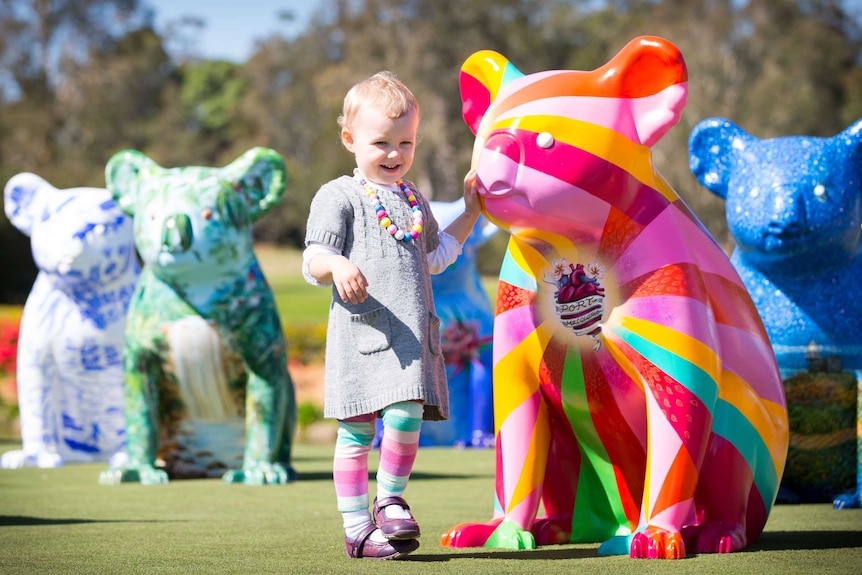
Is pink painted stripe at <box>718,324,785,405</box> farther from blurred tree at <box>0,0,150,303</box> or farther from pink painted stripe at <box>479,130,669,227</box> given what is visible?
blurred tree at <box>0,0,150,303</box>

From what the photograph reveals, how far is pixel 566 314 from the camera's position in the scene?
4.04 meters

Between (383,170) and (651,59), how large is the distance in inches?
38.6

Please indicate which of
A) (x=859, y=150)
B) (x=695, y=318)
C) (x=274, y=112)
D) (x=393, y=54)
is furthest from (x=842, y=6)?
(x=695, y=318)

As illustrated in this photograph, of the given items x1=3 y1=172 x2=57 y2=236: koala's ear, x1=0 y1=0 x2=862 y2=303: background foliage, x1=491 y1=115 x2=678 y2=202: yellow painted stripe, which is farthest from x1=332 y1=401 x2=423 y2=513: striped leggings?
x1=0 y1=0 x2=862 y2=303: background foliage

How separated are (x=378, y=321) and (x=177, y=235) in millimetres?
3064

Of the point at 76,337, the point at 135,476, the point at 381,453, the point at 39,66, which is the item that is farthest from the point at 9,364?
the point at 39,66

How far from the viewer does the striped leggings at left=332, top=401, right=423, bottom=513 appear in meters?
3.67

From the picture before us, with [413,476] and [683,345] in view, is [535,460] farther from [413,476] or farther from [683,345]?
[413,476]

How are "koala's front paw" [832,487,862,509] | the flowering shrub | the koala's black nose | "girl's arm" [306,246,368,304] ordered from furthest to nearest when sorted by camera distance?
1. the flowering shrub
2. the koala's black nose
3. "koala's front paw" [832,487,862,509]
4. "girl's arm" [306,246,368,304]

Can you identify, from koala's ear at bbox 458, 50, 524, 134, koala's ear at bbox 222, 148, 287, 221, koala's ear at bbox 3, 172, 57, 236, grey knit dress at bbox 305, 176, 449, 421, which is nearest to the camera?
grey knit dress at bbox 305, 176, 449, 421

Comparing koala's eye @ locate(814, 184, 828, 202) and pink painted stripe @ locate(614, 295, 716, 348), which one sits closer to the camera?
pink painted stripe @ locate(614, 295, 716, 348)

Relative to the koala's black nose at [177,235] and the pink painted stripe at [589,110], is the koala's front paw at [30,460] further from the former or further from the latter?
the pink painted stripe at [589,110]

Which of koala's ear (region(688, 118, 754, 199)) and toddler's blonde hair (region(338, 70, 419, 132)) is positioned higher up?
koala's ear (region(688, 118, 754, 199))

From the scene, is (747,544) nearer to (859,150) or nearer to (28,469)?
(859,150)
